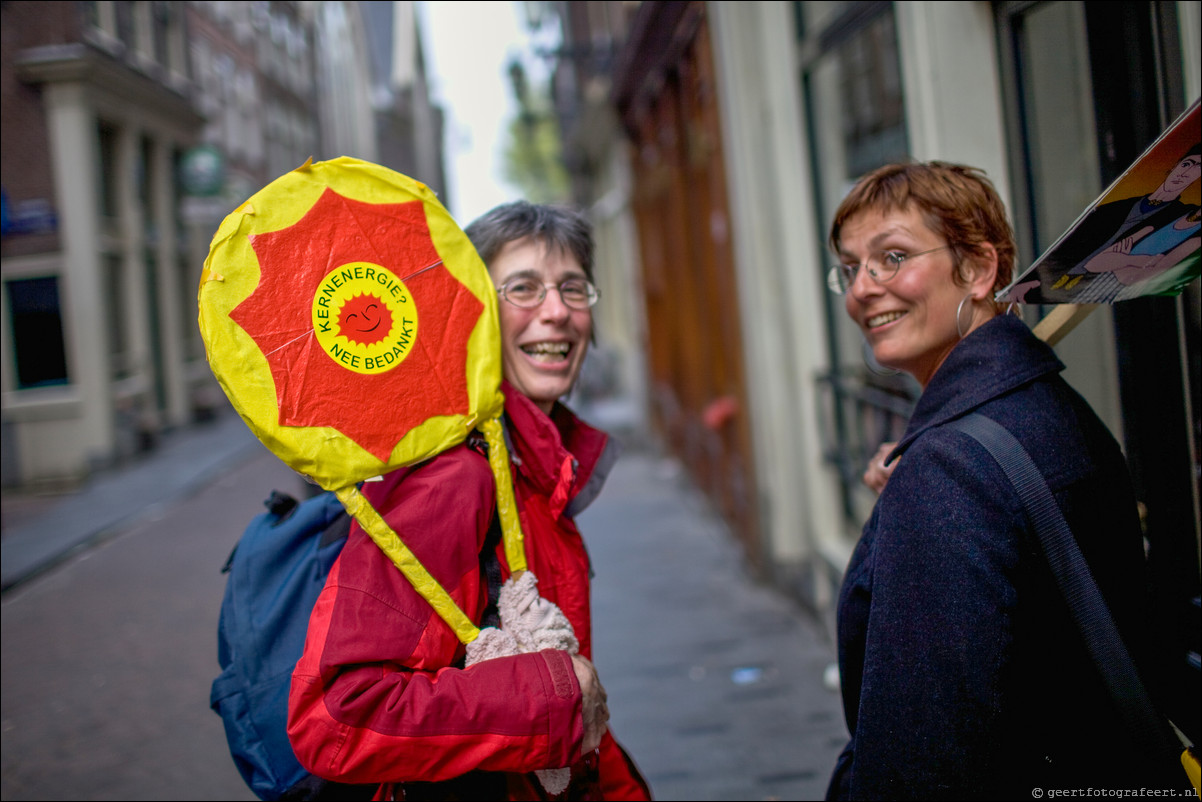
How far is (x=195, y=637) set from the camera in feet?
13.5

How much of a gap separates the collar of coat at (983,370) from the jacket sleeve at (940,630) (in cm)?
9

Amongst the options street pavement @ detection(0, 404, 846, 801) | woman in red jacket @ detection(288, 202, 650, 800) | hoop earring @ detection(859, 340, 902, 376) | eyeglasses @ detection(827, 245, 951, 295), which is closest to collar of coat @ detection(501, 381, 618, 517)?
woman in red jacket @ detection(288, 202, 650, 800)

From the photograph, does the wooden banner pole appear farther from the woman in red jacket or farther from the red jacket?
the red jacket

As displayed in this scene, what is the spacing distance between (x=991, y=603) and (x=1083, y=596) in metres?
0.14

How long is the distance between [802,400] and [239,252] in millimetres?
4186

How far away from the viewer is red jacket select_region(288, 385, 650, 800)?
1.32m

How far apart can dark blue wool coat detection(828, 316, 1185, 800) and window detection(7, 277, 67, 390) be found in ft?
6.98

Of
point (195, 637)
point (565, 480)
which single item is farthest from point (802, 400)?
point (565, 480)

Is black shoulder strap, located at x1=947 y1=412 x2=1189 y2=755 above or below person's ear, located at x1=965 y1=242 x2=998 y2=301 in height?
below

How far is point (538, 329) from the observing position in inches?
69.3

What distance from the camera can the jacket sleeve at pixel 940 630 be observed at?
1360 mm

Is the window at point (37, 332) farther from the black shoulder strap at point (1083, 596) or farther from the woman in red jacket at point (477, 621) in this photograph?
the black shoulder strap at point (1083, 596)

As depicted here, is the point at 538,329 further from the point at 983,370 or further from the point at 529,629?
the point at 983,370

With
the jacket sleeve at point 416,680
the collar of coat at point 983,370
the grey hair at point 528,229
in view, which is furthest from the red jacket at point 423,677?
the collar of coat at point 983,370
